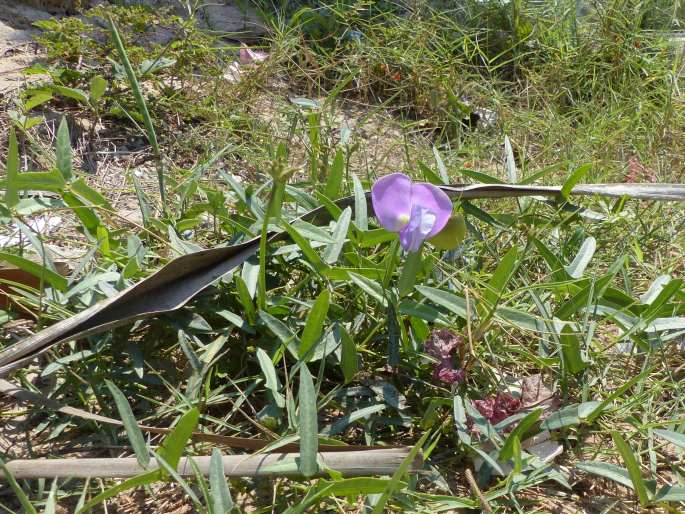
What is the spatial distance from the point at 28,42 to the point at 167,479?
174cm

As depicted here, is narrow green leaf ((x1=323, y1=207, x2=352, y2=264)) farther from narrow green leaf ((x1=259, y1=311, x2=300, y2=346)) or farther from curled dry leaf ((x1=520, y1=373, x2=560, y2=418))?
curled dry leaf ((x1=520, y1=373, x2=560, y2=418))

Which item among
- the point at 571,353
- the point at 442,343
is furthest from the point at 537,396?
the point at 442,343

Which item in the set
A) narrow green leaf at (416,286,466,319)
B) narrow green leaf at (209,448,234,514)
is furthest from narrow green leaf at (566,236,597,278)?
narrow green leaf at (209,448,234,514)

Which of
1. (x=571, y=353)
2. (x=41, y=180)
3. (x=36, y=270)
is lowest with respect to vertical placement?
(x=571, y=353)

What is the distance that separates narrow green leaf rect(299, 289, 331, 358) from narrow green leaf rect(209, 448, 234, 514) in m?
0.24

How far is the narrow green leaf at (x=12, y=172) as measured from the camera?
118 cm

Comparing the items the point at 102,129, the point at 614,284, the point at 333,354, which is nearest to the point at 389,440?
the point at 333,354

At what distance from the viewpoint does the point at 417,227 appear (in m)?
1.10

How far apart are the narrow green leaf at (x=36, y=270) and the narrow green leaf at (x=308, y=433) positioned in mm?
485

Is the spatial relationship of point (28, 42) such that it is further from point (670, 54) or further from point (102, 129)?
point (670, 54)

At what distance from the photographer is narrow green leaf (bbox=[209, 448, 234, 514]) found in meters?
0.92

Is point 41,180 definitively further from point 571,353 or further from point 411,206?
point 571,353

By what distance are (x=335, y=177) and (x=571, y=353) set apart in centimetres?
57

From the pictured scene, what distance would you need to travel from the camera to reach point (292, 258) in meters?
1.32
